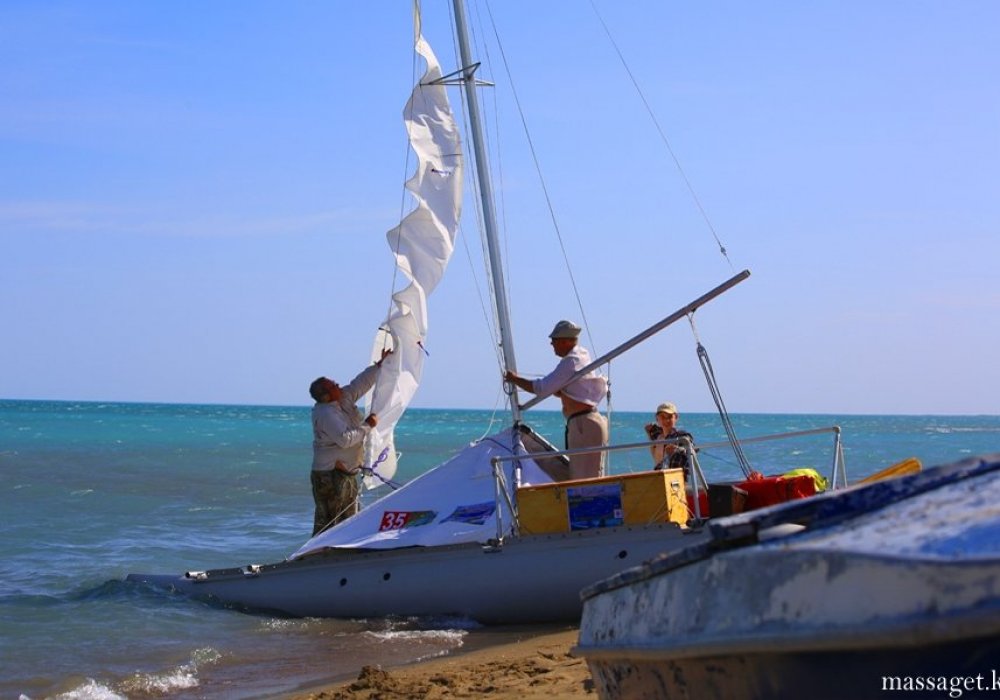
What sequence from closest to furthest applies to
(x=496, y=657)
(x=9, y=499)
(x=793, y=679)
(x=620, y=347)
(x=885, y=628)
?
1. (x=885, y=628)
2. (x=793, y=679)
3. (x=496, y=657)
4. (x=620, y=347)
5. (x=9, y=499)

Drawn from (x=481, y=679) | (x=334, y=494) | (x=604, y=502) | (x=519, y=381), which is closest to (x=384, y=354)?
(x=334, y=494)

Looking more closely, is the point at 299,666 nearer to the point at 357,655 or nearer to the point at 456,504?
the point at 357,655

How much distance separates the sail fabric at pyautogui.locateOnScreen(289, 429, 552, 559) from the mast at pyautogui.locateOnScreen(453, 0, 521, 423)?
53cm

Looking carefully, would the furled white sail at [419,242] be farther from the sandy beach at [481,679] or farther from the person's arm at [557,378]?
the sandy beach at [481,679]

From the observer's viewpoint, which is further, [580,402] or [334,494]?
[334,494]

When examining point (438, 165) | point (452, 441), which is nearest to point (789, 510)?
point (438, 165)

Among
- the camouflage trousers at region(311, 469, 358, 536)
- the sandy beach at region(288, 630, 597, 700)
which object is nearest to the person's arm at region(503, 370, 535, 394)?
the camouflage trousers at region(311, 469, 358, 536)

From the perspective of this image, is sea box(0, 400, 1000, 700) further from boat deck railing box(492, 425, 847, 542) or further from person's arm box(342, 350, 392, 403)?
person's arm box(342, 350, 392, 403)

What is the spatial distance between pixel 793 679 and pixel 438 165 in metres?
8.85

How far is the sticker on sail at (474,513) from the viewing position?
11242mm

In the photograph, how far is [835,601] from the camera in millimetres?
3893

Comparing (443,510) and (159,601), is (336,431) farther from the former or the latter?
(159,601)

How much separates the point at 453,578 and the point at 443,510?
0.83 m

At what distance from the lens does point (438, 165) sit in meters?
12.4
